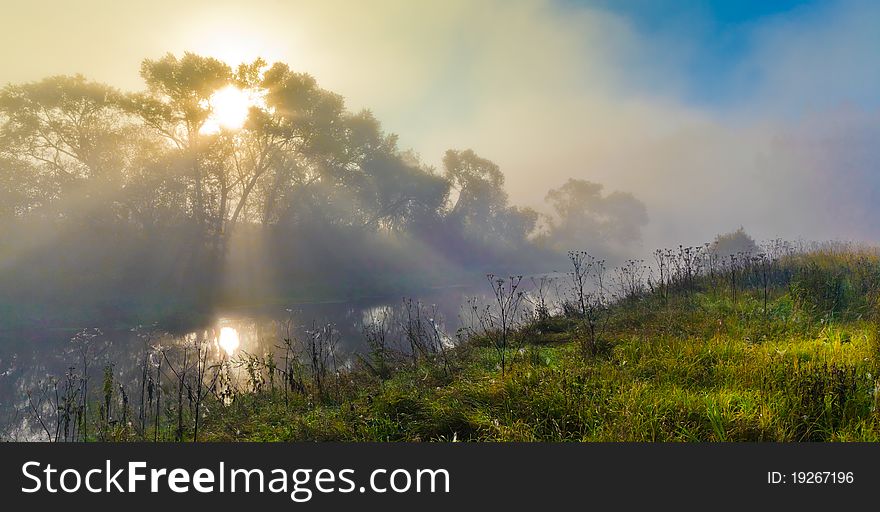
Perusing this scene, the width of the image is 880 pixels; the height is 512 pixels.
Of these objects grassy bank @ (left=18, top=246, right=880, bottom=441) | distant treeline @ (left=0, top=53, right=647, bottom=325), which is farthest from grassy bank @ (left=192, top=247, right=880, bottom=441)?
Answer: distant treeline @ (left=0, top=53, right=647, bottom=325)

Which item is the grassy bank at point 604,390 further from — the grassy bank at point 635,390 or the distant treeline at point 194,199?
the distant treeline at point 194,199

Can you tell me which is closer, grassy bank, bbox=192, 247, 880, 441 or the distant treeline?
grassy bank, bbox=192, 247, 880, 441

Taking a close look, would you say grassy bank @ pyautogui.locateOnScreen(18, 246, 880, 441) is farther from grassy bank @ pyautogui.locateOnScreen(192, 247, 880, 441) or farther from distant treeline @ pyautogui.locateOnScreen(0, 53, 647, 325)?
distant treeline @ pyautogui.locateOnScreen(0, 53, 647, 325)

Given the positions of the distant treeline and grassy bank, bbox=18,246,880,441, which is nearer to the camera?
grassy bank, bbox=18,246,880,441

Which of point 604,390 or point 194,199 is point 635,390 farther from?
point 194,199

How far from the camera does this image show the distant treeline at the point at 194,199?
2369cm

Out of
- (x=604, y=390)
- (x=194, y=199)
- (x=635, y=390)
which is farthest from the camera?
(x=194, y=199)

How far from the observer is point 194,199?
99.4 feet

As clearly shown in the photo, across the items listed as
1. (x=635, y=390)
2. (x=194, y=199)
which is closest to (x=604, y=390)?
(x=635, y=390)

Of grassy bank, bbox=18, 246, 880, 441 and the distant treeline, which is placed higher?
the distant treeline

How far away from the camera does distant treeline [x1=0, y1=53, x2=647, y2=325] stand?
23.7 metres

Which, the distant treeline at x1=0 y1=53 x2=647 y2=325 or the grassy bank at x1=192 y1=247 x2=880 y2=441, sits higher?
the distant treeline at x1=0 y1=53 x2=647 y2=325

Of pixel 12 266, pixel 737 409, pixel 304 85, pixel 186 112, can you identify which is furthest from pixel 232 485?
pixel 304 85

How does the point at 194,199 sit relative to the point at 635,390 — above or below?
above
